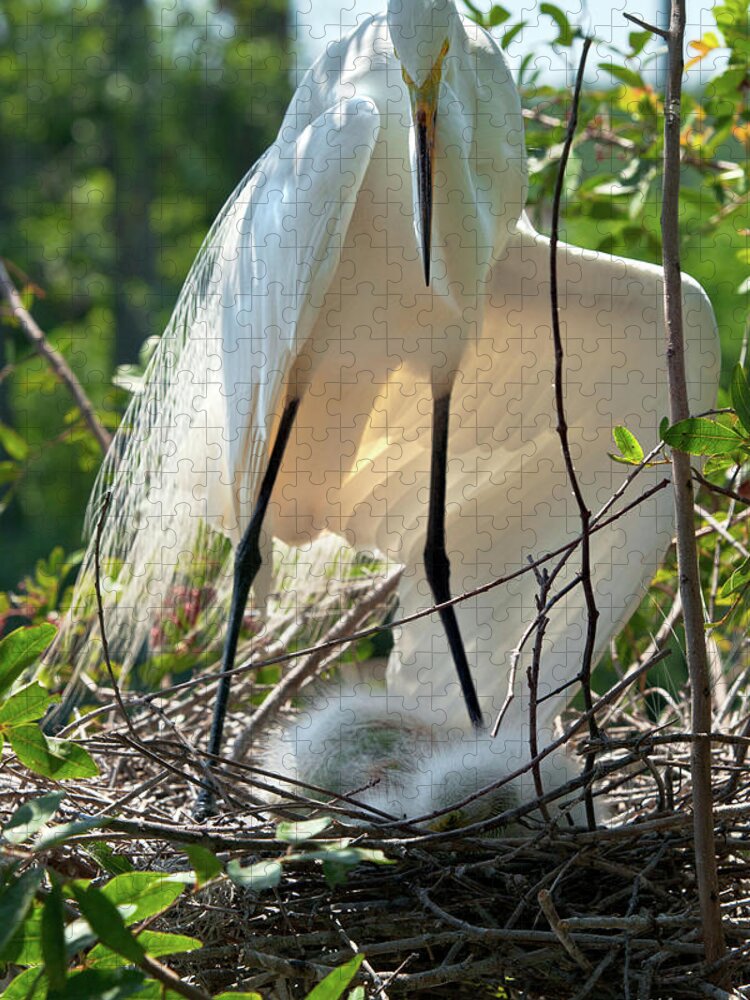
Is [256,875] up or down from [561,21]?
down

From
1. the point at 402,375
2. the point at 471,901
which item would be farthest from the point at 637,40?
the point at 471,901

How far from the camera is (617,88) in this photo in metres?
1.96

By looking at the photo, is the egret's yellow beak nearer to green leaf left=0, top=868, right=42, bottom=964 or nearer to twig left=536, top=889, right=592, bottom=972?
twig left=536, top=889, right=592, bottom=972

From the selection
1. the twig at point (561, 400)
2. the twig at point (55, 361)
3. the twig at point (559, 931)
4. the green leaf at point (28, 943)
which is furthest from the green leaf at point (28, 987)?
the twig at point (55, 361)

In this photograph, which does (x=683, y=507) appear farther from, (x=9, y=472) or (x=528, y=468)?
(x=9, y=472)

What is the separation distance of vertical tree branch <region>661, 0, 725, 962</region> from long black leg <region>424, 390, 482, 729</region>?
766mm

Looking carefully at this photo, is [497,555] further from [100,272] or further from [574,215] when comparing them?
[100,272]

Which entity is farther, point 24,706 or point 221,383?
point 221,383

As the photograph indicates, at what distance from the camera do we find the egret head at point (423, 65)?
4.87 ft

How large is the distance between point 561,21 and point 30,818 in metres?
1.40

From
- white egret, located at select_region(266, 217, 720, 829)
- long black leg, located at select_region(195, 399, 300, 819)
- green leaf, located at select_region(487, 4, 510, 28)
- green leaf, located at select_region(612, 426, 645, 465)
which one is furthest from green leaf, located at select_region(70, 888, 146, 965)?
green leaf, located at select_region(487, 4, 510, 28)

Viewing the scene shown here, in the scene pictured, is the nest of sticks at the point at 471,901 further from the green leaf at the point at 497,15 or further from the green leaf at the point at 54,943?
the green leaf at the point at 497,15

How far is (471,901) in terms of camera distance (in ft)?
4.26

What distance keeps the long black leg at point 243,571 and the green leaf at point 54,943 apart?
2.93ft
